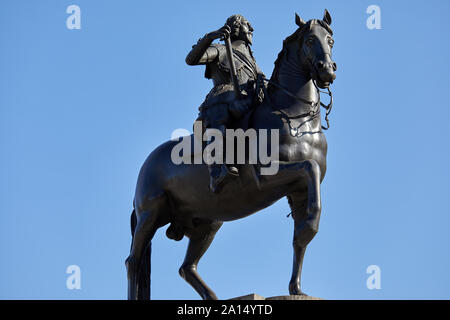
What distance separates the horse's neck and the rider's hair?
1.45 m

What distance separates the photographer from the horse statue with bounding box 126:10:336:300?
1585 centimetres

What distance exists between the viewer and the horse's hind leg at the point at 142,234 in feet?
58.0

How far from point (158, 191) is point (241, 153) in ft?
6.78

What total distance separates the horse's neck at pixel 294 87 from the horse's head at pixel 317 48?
0.51 ft

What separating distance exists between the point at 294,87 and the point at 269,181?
1544 millimetres

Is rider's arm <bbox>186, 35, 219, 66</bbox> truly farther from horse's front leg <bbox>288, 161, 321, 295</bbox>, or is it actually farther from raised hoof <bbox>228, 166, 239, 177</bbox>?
horse's front leg <bbox>288, 161, 321, 295</bbox>

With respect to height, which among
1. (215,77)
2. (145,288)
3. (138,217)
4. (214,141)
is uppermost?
(215,77)

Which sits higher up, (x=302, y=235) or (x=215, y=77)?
(x=215, y=77)

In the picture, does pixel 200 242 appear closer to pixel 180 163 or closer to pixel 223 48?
pixel 180 163

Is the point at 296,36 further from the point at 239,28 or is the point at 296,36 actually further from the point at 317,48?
the point at 239,28

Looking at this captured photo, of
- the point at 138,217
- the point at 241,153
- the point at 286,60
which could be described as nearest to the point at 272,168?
the point at 241,153

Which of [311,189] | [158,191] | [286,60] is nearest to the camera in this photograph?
[311,189]

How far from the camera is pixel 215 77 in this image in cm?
1753

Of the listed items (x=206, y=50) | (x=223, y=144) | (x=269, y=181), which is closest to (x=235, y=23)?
(x=206, y=50)
